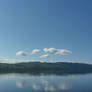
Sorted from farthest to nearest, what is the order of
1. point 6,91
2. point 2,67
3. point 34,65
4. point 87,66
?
point 87,66
point 34,65
point 2,67
point 6,91

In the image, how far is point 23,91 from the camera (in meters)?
20.5

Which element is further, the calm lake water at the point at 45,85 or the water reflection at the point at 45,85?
→ the water reflection at the point at 45,85

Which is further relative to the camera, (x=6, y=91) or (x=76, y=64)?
(x=76, y=64)

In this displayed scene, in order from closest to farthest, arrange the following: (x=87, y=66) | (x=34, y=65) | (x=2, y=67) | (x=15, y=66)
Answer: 1. (x=2, y=67)
2. (x=15, y=66)
3. (x=34, y=65)
4. (x=87, y=66)

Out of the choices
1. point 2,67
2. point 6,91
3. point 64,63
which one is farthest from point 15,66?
point 6,91

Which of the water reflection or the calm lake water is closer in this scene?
the calm lake water

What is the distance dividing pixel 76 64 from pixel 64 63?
1021cm

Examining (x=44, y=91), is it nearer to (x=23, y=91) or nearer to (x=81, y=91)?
(x=23, y=91)

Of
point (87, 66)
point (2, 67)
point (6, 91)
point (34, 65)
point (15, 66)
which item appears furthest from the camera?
point (87, 66)

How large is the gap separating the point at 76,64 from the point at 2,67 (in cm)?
6165

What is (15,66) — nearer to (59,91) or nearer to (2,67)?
(2,67)

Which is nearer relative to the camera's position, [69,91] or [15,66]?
[69,91]

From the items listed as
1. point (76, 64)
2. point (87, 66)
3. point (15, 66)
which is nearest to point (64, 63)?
point (76, 64)

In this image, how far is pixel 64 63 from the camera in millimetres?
120000
